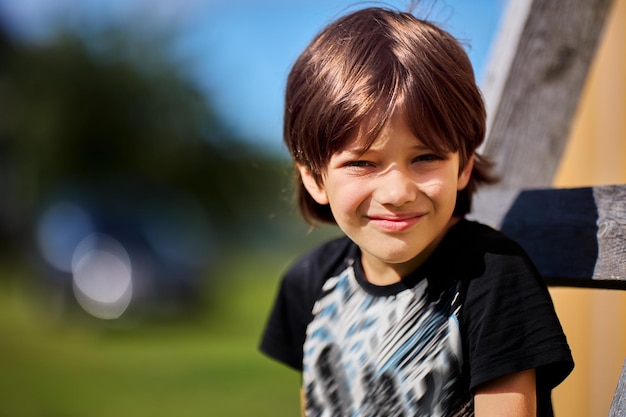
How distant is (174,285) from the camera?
831 cm

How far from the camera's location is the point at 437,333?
152 cm

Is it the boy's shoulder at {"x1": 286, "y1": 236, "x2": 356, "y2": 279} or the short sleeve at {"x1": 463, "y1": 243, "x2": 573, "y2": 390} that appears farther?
the boy's shoulder at {"x1": 286, "y1": 236, "x2": 356, "y2": 279}

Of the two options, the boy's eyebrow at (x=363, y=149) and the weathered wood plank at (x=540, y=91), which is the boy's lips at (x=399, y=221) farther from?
the weathered wood plank at (x=540, y=91)

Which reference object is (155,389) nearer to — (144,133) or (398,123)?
(398,123)

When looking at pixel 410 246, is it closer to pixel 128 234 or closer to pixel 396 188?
pixel 396 188

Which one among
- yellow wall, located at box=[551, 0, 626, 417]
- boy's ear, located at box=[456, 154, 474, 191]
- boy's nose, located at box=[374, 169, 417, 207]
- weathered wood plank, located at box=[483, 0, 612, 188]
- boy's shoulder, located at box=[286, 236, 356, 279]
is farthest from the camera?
yellow wall, located at box=[551, 0, 626, 417]


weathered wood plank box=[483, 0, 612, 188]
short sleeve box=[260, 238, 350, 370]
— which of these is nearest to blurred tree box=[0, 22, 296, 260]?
weathered wood plank box=[483, 0, 612, 188]

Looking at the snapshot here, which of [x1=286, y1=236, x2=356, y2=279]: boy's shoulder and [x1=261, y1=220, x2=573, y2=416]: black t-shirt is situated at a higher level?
[x1=286, y1=236, x2=356, y2=279]: boy's shoulder

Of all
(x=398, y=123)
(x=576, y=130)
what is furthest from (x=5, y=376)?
(x=398, y=123)

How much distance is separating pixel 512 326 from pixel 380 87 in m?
0.48

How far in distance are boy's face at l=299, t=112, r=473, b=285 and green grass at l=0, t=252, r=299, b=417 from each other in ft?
11.9

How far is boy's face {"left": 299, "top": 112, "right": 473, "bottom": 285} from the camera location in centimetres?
148

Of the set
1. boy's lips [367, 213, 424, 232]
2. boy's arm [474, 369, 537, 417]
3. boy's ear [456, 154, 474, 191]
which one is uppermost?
boy's ear [456, 154, 474, 191]

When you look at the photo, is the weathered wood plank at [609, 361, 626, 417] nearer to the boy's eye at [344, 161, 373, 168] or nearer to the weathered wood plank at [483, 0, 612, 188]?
the boy's eye at [344, 161, 373, 168]
